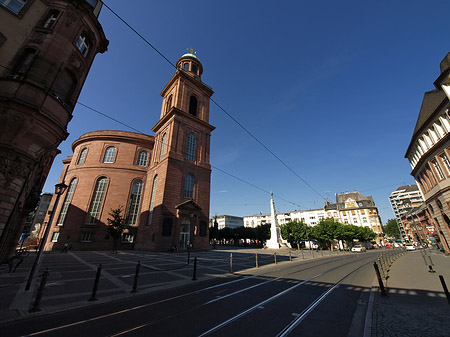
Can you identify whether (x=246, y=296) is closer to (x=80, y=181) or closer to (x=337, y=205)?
(x=80, y=181)

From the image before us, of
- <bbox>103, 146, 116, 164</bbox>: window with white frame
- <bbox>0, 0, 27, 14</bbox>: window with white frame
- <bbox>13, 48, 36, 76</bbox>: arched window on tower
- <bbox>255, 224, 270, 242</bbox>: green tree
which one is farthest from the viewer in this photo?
<bbox>255, 224, 270, 242</bbox>: green tree

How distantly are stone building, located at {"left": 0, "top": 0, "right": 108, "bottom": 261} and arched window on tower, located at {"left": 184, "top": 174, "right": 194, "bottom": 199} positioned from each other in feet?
53.8

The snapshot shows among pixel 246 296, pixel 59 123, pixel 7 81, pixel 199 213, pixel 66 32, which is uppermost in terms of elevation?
pixel 66 32

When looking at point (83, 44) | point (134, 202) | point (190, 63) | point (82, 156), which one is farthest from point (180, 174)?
point (190, 63)

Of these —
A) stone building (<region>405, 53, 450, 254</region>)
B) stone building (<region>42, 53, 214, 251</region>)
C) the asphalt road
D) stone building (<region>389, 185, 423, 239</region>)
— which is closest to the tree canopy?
stone building (<region>405, 53, 450, 254</region>)

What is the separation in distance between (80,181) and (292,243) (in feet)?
173

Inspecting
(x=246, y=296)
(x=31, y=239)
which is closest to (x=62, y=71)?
(x=246, y=296)

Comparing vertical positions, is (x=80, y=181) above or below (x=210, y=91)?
below

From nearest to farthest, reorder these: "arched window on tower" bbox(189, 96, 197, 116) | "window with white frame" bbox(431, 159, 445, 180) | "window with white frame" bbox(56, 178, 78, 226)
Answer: "window with white frame" bbox(431, 159, 445, 180), "window with white frame" bbox(56, 178, 78, 226), "arched window on tower" bbox(189, 96, 197, 116)

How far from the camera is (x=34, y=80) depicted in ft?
34.0

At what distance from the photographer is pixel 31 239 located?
3481 cm

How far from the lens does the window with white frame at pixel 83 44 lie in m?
13.8

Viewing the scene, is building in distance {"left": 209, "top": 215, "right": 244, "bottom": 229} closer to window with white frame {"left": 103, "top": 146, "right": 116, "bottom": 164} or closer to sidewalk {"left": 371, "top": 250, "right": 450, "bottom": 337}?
window with white frame {"left": 103, "top": 146, "right": 116, "bottom": 164}

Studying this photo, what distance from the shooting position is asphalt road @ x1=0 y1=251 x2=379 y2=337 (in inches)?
153
